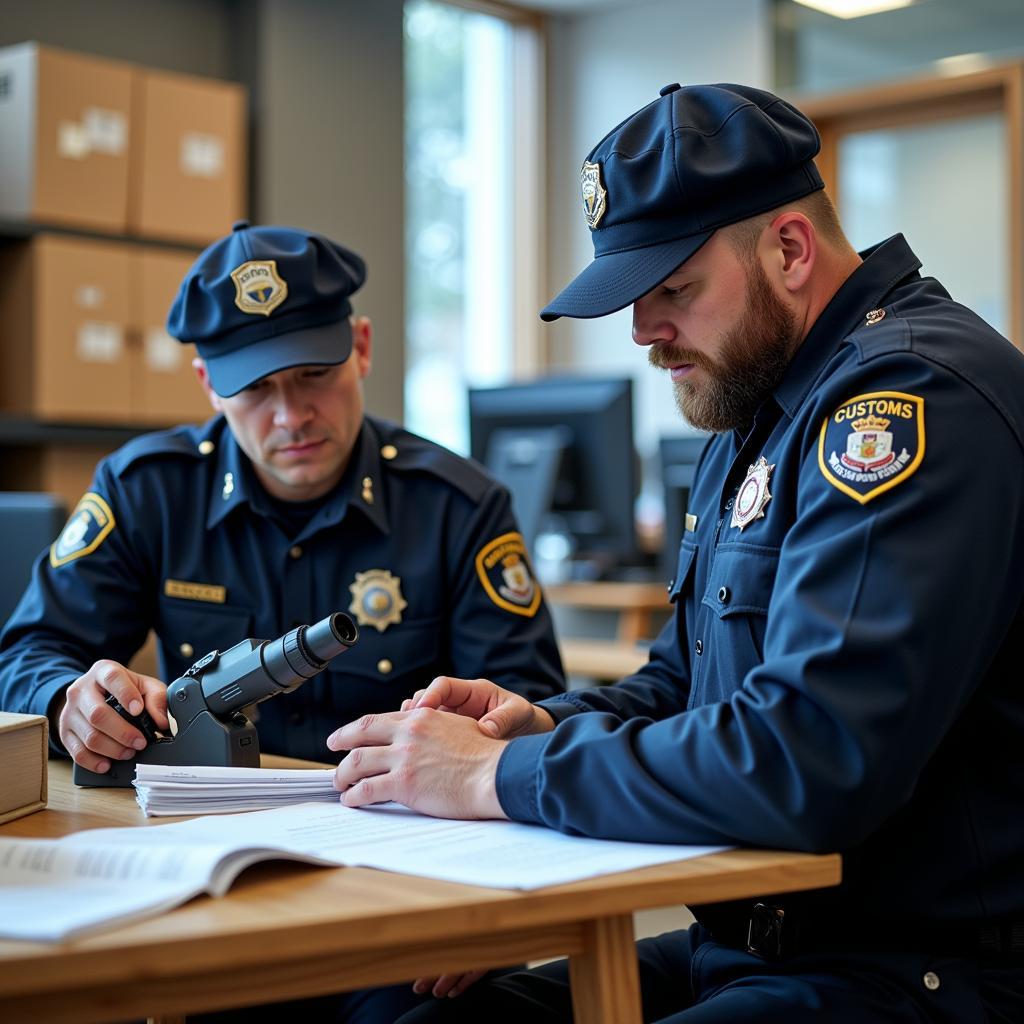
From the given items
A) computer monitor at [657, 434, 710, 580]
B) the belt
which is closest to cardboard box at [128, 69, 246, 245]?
computer monitor at [657, 434, 710, 580]

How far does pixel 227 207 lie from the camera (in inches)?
168

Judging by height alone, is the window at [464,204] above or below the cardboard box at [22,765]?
above

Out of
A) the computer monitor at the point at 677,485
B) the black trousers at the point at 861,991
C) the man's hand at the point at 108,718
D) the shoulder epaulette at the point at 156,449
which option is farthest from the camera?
the computer monitor at the point at 677,485

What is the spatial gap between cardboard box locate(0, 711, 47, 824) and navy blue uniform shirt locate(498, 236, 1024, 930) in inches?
17.6

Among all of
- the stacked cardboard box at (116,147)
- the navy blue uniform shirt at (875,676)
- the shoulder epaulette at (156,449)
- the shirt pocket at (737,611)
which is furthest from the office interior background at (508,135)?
the navy blue uniform shirt at (875,676)

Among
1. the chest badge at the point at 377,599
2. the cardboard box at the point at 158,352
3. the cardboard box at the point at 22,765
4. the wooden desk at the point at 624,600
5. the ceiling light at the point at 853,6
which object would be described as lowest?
the cardboard box at the point at 22,765

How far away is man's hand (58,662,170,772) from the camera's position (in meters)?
1.31

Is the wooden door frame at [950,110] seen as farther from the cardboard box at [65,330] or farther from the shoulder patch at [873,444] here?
the shoulder patch at [873,444]

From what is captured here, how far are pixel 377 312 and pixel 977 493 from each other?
14.0ft

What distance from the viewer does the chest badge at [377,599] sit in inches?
69.6

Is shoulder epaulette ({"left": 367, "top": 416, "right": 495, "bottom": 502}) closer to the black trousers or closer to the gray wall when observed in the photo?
the black trousers

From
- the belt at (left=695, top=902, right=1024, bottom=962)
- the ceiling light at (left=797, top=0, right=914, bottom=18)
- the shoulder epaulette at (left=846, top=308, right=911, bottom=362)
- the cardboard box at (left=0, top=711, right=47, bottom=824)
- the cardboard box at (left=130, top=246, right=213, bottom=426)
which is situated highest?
the ceiling light at (left=797, top=0, right=914, bottom=18)

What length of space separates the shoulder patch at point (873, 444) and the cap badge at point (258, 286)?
2.97 feet

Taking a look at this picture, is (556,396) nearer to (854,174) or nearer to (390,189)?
→ (390,189)
